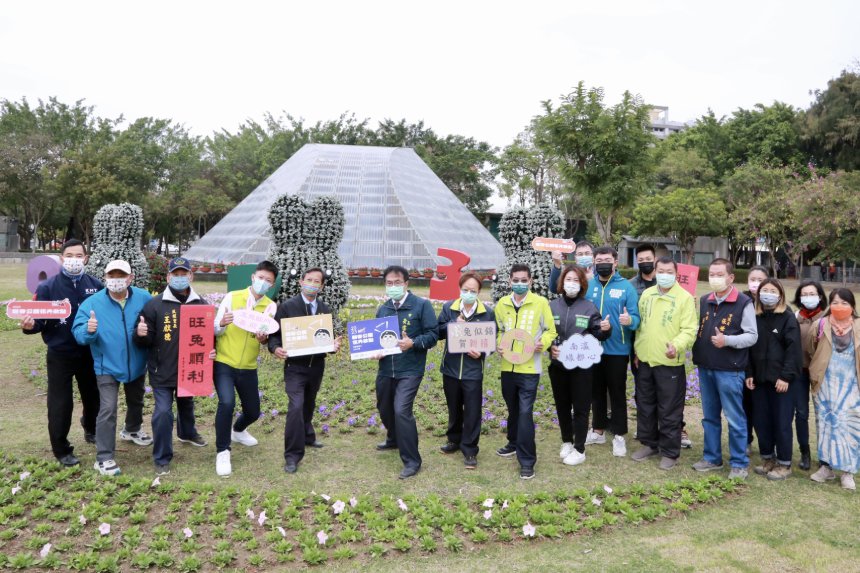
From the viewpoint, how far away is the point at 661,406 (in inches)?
206

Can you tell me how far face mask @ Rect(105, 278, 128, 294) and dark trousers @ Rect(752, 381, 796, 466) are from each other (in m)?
5.37

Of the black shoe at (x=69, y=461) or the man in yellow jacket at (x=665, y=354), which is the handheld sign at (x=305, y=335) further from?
the man in yellow jacket at (x=665, y=354)

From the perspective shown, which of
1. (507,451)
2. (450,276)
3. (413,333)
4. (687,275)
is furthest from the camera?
(450,276)

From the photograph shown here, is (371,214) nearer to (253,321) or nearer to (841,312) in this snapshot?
(253,321)

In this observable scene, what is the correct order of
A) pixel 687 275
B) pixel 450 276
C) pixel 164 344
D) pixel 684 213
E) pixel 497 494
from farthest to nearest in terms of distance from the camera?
pixel 684 213, pixel 450 276, pixel 687 275, pixel 164 344, pixel 497 494

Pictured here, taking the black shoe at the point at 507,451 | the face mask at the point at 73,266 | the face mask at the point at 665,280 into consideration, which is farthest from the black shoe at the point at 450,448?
the face mask at the point at 73,266

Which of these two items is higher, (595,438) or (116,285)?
(116,285)

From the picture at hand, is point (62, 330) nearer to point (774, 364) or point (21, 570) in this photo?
point (21, 570)

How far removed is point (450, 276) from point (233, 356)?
678 centimetres

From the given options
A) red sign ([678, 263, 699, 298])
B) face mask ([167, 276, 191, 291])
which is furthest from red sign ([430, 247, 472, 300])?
face mask ([167, 276, 191, 291])

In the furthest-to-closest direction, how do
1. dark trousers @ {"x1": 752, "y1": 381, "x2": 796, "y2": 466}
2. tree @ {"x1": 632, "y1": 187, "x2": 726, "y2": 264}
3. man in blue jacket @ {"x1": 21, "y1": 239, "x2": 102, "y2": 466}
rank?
tree @ {"x1": 632, "y1": 187, "x2": 726, "y2": 264} < dark trousers @ {"x1": 752, "y1": 381, "x2": 796, "y2": 466} < man in blue jacket @ {"x1": 21, "y1": 239, "x2": 102, "y2": 466}

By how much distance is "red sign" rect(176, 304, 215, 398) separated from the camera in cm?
478

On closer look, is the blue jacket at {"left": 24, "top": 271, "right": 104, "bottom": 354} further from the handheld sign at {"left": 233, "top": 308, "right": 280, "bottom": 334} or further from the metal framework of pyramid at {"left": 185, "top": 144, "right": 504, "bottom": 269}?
the metal framework of pyramid at {"left": 185, "top": 144, "right": 504, "bottom": 269}

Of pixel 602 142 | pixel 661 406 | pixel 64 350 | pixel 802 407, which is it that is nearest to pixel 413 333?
pixel 661 406
